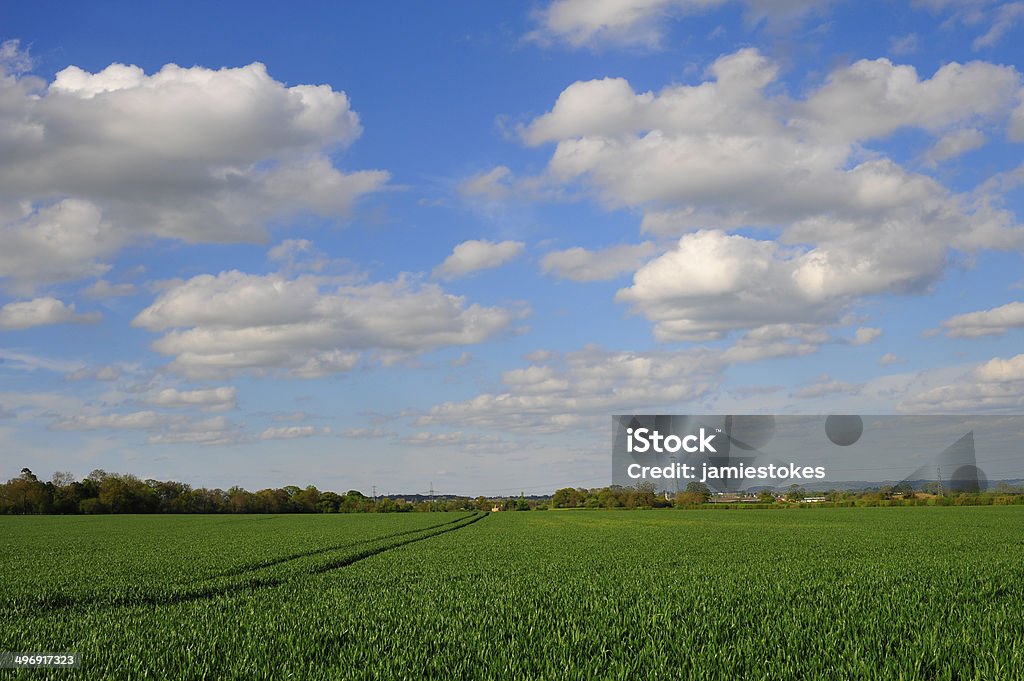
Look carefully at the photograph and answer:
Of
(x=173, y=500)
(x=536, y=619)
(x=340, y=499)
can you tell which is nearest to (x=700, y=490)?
(x=340, y=499)

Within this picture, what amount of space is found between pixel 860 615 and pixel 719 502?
12782cm

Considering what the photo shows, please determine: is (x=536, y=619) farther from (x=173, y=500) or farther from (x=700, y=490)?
(x=173, y=500)

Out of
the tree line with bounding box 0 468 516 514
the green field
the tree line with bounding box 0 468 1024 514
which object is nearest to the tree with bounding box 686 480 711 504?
the tree line with bounding box 0 468 1024 514

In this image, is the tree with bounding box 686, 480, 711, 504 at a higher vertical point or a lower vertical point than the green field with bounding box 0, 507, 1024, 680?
lower

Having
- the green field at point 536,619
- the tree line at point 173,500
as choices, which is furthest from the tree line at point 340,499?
the green field at point 536,619

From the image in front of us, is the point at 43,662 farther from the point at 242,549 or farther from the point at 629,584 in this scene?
the point at 242,549

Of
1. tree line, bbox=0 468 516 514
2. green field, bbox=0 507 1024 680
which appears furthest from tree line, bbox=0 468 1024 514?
green field, bbox=0 507 1024 680

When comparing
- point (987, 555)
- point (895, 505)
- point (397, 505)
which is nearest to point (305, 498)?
point (397, 505)

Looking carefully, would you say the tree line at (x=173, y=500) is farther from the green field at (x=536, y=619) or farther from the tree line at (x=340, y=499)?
the green field at (x=536, y=619)

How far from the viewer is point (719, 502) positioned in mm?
135875

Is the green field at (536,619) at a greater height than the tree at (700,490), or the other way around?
the green field at (536,619)

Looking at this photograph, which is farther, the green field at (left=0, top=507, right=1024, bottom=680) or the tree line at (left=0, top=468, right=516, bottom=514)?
the tree line at (left=0, top=468, right=516, bottom=514)

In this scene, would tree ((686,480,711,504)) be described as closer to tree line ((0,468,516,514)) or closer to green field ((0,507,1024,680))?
tree line ((0,468,516,514))

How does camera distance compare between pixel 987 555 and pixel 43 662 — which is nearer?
pixel 43 662
